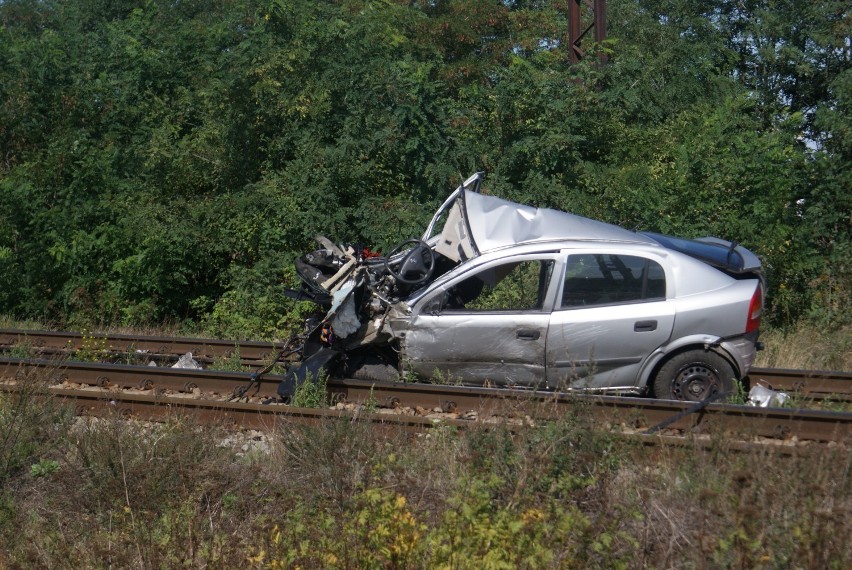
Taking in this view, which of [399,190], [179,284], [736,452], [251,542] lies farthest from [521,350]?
[179,284]

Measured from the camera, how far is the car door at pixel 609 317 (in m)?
7.92

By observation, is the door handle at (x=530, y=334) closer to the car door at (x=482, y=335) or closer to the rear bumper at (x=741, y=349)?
the car door at (x=482, y=335)

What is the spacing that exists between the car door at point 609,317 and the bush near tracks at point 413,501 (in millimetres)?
1479

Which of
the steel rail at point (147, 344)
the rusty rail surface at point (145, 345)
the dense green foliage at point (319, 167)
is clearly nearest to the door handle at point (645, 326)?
the rusty rail surface at point (145, 345)

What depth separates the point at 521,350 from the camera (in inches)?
320

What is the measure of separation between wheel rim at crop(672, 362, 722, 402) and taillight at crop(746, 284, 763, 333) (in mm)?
497

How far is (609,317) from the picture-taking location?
794 cm

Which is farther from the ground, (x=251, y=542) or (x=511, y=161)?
(x=511, y=161)

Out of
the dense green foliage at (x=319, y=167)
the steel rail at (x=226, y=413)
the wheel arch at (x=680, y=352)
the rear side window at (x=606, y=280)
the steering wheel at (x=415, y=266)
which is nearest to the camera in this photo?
the steel rail at (x=226, y=413)

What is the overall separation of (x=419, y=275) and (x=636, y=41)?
672 inches

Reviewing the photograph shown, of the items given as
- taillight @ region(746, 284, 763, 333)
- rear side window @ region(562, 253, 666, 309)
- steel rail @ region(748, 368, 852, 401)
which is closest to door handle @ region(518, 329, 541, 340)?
rear side window @ region(562, 253, 666, 309)

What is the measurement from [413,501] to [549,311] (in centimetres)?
267

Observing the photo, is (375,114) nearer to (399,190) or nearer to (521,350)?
(399,190)

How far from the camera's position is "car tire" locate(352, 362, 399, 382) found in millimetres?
8984
